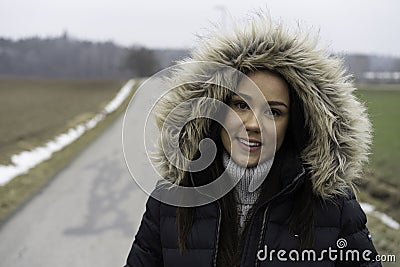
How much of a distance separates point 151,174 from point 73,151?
35.7 ft

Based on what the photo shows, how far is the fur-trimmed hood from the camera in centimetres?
172

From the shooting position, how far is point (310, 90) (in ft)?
5.70

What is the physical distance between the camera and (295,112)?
178 centimetres

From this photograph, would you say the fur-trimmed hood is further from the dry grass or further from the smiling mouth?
the dry grass

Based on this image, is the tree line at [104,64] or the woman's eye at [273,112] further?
the tree line at [104,64]

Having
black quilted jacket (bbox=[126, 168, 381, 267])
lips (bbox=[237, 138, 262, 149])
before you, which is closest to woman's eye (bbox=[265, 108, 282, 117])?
lips (bbox=[237, 138, 262, 149])

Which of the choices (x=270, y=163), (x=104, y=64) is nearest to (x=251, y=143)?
(x=270, y=163)

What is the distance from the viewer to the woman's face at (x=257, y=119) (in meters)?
1.66

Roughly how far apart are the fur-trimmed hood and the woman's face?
0.16 feet

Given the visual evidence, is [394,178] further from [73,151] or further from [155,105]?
[155,105]

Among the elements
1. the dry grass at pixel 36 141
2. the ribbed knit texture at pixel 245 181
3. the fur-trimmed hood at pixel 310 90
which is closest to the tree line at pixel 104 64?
the dry grass at pixel 36 141

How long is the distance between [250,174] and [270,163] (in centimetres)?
8

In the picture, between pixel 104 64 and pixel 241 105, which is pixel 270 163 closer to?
pixel 241 105

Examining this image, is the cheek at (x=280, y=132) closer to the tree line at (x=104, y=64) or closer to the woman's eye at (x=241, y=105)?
the woman's eye at (x=241, y=105)
